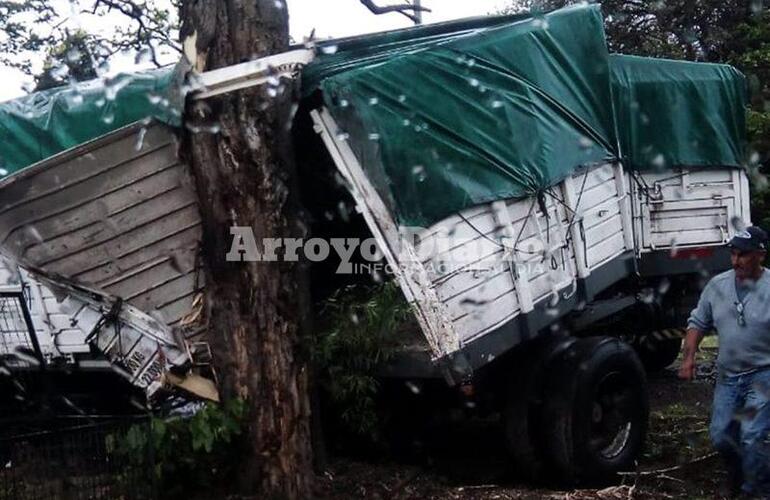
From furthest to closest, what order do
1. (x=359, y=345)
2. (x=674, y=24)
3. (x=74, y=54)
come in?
(x=674, y=24) < (x=74, y=54) < (x=359, y=345)

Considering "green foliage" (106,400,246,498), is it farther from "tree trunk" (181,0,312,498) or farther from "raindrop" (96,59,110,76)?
"raindrop" (96,59,110,76)

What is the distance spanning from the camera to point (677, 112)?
26.2 ft

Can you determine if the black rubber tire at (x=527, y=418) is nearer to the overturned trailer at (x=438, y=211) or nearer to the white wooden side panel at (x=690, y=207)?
the overturned trailer at (x=438, y=211)

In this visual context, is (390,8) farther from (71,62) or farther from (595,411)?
(71,62)

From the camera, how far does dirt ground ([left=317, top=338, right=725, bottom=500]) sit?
584 cm

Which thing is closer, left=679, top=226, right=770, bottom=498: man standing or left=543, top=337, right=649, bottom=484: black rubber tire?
left=679, top=226, right=770, bottom=498: man standing

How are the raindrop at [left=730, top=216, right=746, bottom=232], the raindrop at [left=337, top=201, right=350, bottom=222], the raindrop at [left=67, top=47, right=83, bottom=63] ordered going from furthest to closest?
the raindrop at [left=67, top=47, right=83, bottom=63]
the raindrop at [left=730, top=216, right=746, bottom=232]
the raindrop at [left=337, top=201, right=350, bottom=222]

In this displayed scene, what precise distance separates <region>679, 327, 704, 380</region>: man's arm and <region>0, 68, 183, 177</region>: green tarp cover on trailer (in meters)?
3.63

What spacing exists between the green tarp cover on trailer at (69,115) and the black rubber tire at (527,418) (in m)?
2.90

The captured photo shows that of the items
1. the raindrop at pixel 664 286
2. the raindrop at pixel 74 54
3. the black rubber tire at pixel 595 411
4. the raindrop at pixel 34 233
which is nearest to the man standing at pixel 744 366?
Result: the black rubber tire at pixel 595 411

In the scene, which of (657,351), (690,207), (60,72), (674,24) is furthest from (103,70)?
(674,24)

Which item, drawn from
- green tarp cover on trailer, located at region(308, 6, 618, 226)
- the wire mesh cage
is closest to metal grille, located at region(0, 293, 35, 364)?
the wire mesh cage

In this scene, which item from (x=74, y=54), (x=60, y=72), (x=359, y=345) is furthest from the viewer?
(x=60, y=72)

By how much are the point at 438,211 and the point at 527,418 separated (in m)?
1.67
